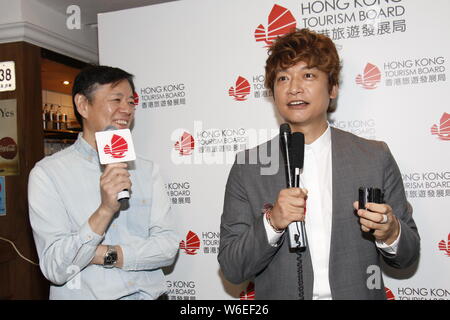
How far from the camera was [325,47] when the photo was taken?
164 cm

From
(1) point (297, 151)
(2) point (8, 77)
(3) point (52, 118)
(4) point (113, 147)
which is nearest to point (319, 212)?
(1) point (297, 151)

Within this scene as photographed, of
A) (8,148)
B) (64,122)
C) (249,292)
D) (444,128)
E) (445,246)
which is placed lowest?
(249,292)

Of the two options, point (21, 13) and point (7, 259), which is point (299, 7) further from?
point (7, 259)

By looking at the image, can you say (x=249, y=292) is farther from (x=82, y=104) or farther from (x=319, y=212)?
(x=82, y=104)

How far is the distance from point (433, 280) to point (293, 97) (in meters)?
1.16

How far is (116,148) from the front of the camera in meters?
1.69

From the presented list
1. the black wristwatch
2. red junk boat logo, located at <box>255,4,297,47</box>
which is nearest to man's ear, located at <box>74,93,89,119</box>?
the black wristwatch

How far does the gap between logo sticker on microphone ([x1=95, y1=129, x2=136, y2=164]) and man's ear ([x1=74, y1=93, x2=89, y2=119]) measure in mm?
361

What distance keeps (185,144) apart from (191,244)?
0.56 metres

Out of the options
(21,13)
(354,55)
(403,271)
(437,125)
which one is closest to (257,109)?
(354,55)

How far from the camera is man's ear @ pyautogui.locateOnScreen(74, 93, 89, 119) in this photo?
200 centimetres

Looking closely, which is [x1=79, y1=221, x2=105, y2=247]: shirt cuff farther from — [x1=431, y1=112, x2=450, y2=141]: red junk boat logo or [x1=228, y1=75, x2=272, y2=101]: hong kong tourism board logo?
[x1=431, y1=112, x2=450, y2=141]: red junk boat logo

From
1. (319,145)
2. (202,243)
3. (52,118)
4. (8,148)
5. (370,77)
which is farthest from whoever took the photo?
(52,118)

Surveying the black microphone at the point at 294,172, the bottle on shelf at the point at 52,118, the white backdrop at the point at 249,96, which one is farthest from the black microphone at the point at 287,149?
the bottle on shelf at the point at 52,118
